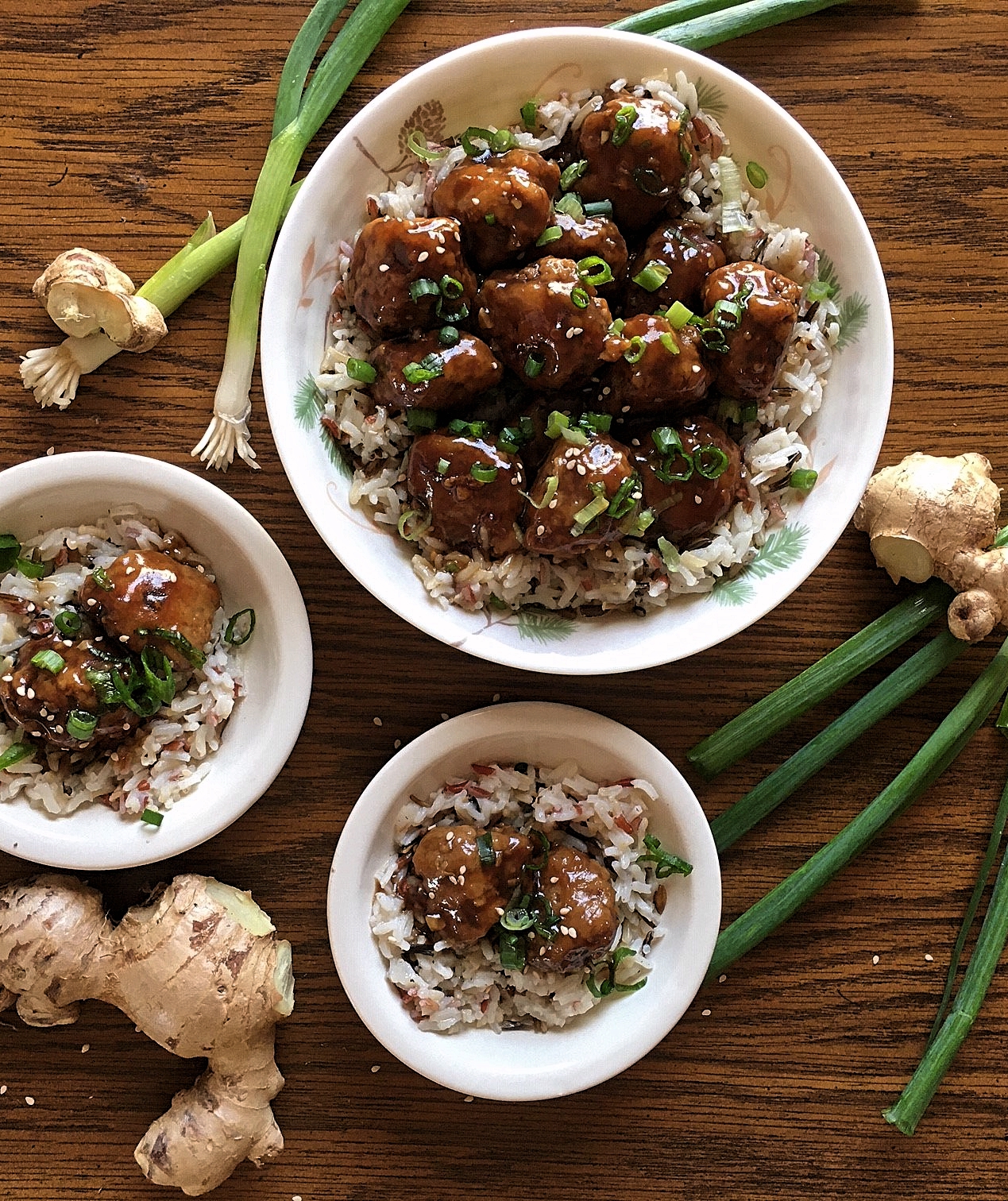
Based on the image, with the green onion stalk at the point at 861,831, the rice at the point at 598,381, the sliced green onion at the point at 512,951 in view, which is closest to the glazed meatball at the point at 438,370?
the rice at the point at 598,381

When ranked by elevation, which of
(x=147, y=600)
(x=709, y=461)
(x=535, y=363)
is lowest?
(x=147, y=600)

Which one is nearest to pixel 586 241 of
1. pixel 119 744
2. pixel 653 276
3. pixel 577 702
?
pixel 653 276

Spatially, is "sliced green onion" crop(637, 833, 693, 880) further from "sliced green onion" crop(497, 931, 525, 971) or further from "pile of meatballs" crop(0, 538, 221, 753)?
"pile of meatballs" crop(0, 538, 221, 753)

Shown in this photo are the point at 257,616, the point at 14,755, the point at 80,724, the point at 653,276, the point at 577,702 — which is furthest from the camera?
the point at 577,702

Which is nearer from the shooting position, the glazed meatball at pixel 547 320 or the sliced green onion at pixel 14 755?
the glazed meatball at pixel 547 320

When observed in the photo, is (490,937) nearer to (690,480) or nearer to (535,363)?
(690,480)

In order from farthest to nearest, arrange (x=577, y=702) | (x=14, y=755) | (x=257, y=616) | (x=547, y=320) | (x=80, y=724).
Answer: (x=577, y=702), (x=257, y=616), (x=14, y=755), (x=80, y=724), (x=547, y=320)

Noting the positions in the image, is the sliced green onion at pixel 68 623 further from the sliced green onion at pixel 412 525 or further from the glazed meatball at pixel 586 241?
the glazed meatball at pixel 586 241
